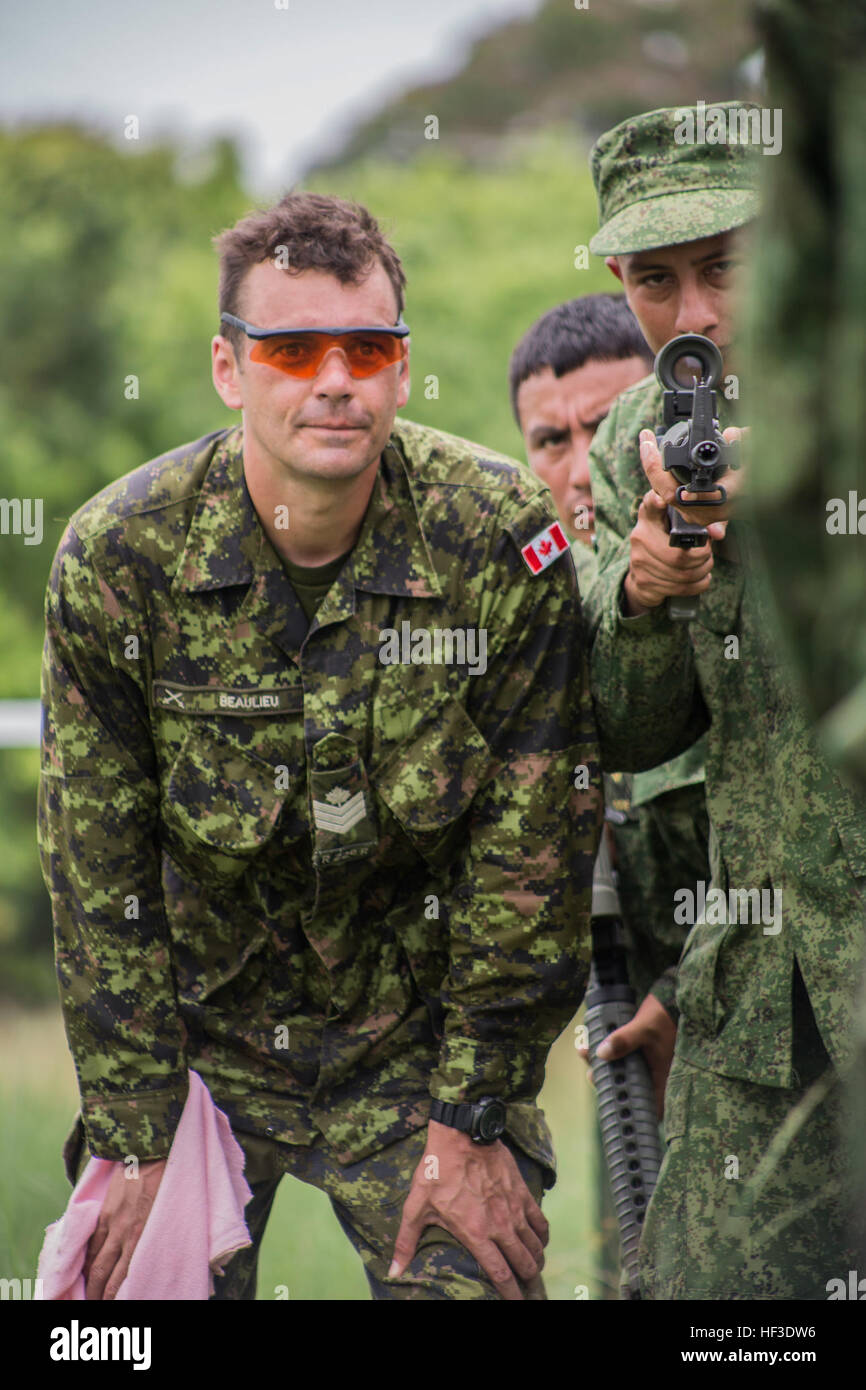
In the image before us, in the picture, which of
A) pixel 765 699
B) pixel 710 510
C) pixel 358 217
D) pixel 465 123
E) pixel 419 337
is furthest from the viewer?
pixel 465 123

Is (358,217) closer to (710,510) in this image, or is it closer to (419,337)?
(710,510)

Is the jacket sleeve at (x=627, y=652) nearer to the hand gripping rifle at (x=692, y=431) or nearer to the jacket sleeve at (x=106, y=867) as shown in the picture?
the hand gripping rifle at (x=692, y=431)

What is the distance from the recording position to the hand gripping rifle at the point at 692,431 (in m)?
2.65

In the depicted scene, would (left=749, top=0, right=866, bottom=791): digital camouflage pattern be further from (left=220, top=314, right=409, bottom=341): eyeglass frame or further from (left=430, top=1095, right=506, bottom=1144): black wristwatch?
(left=430, top=1095, right=506, bottom=1144): black wristwatch

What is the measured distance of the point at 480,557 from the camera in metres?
3.23

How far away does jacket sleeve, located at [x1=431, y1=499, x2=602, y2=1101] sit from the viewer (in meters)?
3.21

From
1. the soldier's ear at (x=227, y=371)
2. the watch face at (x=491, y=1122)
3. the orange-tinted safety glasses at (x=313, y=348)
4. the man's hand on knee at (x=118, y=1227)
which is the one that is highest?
the soldier's ear at (x=227, y=371)

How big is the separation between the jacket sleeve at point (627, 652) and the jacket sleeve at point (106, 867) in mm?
930

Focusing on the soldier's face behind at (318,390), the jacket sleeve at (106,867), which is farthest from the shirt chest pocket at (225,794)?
the soldier's face behind at (318,390)

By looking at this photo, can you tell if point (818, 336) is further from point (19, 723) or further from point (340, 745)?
point (19, 723)

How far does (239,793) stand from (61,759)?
0.37 meters

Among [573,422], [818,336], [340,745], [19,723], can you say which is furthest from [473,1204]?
[818,336]

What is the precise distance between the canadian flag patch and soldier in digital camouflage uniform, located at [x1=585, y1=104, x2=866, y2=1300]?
0.11 meters

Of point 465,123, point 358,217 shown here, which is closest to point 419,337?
point 358,217
